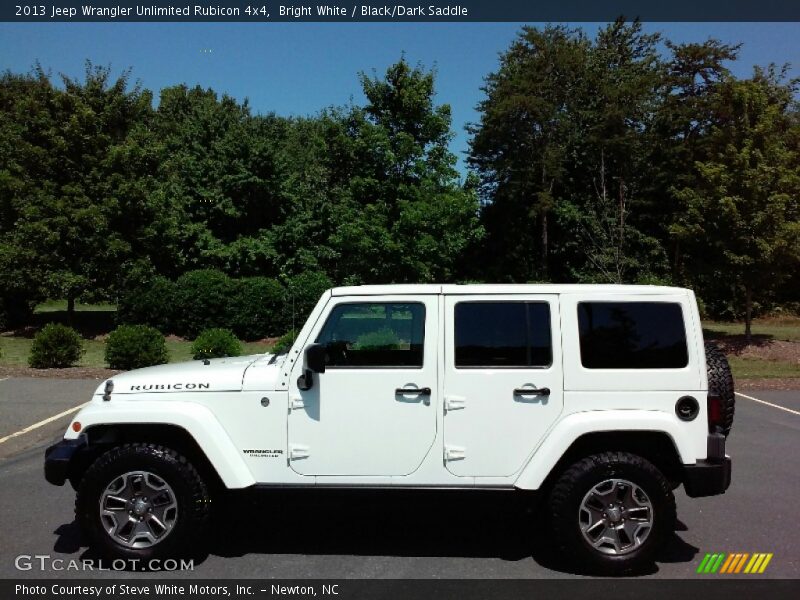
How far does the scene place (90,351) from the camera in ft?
63.7

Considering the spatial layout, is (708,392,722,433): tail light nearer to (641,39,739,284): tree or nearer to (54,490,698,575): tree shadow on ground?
(54,490,698,575): tree shadow on ground

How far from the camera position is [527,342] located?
4.64m

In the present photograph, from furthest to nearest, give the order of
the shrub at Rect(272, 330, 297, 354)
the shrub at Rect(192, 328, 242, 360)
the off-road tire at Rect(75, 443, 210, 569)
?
the shrub at Rect(192, 328, 242, 360)
the shrub at Rect(272, 330, 297, 354)
the off-road tire at Rect(75, 443, 210, 569)

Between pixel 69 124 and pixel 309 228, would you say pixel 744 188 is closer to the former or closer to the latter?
pixel 309 228

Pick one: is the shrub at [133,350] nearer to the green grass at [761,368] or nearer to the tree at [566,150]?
the green grass at [761,368]

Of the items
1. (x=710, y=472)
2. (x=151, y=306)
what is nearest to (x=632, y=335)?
(x=710, y=472)

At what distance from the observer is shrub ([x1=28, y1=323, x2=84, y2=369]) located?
14.2 m

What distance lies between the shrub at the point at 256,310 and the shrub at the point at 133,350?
26.7ft

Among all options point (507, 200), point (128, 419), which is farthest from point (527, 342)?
point (507, 200)

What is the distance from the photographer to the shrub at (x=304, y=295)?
71.7ft

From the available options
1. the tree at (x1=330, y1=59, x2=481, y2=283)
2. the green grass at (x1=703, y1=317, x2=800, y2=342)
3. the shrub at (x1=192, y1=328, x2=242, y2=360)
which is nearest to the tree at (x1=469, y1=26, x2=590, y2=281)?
the green grass at (x1=703, y1=317, x2=800, y2=342)

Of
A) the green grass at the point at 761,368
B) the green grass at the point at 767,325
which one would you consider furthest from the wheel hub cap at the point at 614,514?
the green grass at the point at 767,325

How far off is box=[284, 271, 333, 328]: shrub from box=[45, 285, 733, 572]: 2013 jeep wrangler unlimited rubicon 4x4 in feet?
54.1
